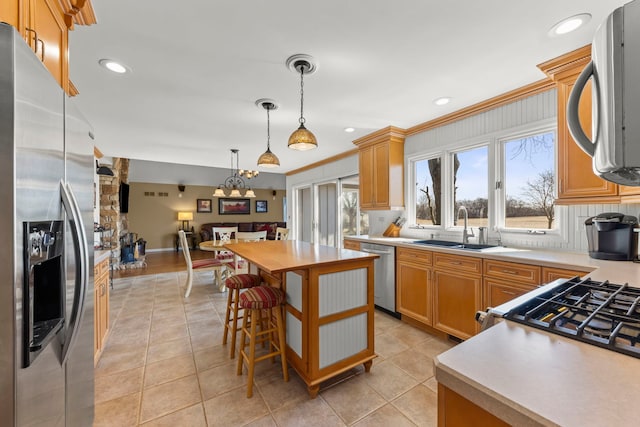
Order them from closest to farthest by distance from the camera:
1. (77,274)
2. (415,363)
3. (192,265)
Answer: (77,274) → (415,363) → (192,265)

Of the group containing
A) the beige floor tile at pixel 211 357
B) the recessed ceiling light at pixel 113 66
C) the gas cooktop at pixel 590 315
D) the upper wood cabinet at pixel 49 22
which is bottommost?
the beige floor tile at pixel 211 357

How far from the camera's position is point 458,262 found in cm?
249

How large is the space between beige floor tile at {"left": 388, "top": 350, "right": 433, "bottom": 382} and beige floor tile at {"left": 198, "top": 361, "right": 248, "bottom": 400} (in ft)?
4.19

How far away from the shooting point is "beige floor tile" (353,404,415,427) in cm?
163

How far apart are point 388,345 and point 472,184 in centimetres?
205

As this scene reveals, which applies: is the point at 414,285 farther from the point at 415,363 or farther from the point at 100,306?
the point at 100,306

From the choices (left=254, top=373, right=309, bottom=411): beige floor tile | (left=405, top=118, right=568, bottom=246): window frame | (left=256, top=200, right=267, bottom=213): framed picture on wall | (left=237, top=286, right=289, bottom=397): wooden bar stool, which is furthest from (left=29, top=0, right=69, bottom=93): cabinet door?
(left=256, top=200, right=267, bottom=213): framed picture on wall

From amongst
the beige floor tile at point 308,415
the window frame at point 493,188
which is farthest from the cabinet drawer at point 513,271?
the beige floor tile at point 308,415

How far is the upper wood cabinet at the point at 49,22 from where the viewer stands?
1.01m

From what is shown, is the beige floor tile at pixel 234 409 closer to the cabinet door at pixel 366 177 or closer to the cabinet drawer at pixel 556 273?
the cabinet drawer at pixel 556 273

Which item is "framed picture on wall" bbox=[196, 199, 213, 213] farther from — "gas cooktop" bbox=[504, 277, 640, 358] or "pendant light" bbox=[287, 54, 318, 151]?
"gas cooktop" bbox=[504, 277, 640, 358]

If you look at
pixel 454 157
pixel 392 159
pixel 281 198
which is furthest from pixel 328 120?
pixel 281 198

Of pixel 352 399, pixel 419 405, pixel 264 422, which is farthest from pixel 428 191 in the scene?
pixel 264 422

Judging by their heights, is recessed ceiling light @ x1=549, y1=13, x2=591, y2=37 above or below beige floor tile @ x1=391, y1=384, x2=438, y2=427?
above
